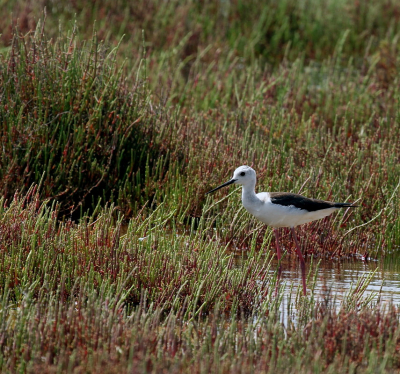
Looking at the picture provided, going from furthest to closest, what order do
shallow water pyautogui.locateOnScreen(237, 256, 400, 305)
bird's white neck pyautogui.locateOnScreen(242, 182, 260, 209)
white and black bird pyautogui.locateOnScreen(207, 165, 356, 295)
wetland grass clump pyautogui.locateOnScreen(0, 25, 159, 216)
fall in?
wetland grass clump pyautogui.locateOnScreen(0, 25, 159, 216) → bird's white neck pyautogui.locateOnScreen(242, 182, 260, 209) → white and black bird pyautogui.locateOnScreen(207, 165, 356, 295) → shallow water pyautogui.locateOnScreen(237, 256, 400, 305)

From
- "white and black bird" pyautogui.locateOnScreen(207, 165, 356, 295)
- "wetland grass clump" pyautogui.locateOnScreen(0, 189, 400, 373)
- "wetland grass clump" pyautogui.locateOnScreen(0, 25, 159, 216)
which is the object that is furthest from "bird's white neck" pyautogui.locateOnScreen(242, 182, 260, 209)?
"wetland grass clump" pyautogui.locateOnScreen(0, 25, 159, 216)

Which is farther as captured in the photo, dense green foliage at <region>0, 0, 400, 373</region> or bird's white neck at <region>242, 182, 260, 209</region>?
bird's white neck at <region>242, 182, 260, 209</region>

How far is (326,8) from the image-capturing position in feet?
47.3

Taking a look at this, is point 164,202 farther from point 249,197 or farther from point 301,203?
point 301,203

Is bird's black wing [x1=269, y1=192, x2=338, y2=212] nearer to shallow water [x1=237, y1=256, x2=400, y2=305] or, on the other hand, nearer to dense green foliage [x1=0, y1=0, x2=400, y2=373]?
dense green foliage [x1=0, y1=0, x2=400, y2=373]

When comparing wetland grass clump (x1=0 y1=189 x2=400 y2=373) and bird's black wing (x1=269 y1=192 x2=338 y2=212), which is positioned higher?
bird's black wing (x1=269 y1=192 x2=338 y2=212)

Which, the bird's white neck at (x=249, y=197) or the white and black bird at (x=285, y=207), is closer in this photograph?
the white and black bird at (x=285, y=207)

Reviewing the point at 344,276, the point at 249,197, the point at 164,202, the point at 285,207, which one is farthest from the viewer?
the point at 164,202

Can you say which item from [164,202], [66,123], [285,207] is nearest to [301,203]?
[285,207]

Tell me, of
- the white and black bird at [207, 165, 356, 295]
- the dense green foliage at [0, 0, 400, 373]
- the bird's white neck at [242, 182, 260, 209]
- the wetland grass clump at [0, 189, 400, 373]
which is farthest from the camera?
the bird's white neck at [242, 182, 260, 209]

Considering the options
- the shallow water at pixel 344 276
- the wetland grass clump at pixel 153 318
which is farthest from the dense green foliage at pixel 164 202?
the shallow water at pixel 344 276

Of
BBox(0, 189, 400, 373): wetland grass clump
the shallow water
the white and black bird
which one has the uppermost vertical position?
the white and black bird

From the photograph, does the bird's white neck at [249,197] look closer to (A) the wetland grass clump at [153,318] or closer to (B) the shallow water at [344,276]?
(B) the shallow water at [344,276]

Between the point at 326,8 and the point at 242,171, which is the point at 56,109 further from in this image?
the point at 326,8
